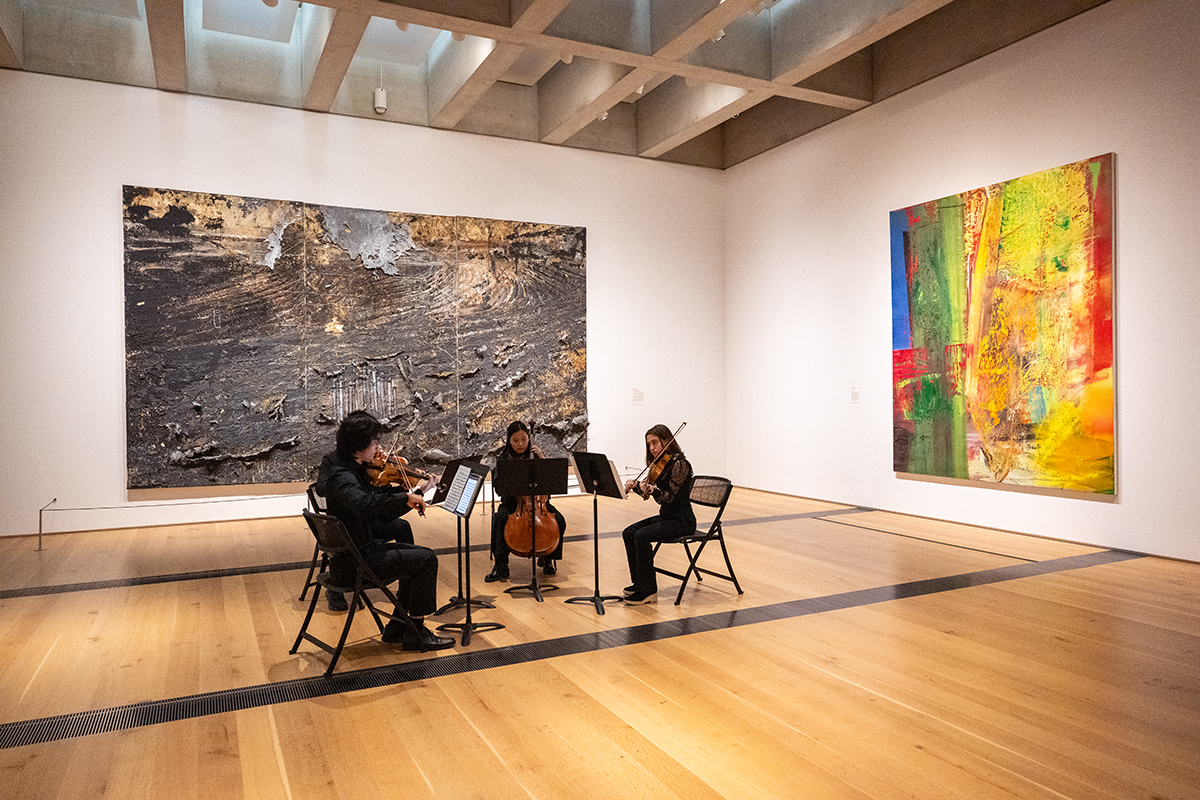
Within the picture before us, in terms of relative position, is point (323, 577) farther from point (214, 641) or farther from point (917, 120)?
point (917, 120)

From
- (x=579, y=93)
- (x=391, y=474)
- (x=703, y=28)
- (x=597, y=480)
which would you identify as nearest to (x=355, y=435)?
(x=391, y=474)

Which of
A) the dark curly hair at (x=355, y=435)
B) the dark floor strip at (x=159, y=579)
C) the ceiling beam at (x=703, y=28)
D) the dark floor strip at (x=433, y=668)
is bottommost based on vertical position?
the dark floor strip at (x=433, y=668)

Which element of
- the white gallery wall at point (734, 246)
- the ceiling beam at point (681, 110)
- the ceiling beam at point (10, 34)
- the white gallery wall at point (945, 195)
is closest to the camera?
the white gallery wall at point (945, 195)

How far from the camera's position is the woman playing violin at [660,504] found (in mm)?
4914

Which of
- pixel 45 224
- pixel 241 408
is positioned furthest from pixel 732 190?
pixel 45 224

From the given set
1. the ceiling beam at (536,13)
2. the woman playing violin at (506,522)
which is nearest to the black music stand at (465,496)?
the woman playing violin at (506,522)

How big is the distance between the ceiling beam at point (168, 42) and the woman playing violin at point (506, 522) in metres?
4.37

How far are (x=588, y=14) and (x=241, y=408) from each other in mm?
5093

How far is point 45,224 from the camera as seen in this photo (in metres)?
7.52

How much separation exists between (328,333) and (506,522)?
4216 millimetres

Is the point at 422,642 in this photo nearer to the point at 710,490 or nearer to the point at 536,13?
the point at 710,490

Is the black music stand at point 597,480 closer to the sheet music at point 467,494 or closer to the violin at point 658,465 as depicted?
the violin at point 658,465

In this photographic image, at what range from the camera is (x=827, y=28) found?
7086 mm

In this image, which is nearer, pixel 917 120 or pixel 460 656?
pixel 460 656
